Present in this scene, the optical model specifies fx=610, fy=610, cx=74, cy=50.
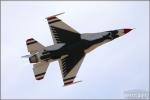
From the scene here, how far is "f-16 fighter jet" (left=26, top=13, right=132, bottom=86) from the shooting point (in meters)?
114

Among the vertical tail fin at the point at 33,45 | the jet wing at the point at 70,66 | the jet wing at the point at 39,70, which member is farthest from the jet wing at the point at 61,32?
the jet wing at the point at 39,70

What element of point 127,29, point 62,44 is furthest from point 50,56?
point 127,29

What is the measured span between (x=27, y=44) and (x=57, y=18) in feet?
25.7

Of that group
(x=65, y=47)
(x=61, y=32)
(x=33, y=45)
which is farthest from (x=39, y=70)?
(x=61, y=32)

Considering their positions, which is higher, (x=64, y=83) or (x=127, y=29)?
(x=127, y=29)

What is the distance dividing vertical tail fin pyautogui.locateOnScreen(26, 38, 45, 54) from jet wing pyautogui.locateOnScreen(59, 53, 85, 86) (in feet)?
16.5

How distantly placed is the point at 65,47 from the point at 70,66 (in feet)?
18.2

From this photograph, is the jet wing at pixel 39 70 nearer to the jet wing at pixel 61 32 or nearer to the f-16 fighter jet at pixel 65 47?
the f-16 fighter jet at pixel 65 47

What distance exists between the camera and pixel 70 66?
118 m

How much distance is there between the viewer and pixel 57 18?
118750mm

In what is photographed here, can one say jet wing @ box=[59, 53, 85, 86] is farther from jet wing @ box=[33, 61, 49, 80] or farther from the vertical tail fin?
the vertical tail fin

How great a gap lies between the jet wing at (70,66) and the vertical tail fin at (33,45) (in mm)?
5034

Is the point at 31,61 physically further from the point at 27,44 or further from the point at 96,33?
the point at 96,33

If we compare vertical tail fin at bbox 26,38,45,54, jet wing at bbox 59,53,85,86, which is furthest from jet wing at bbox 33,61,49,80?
jet wing at bbox 59,53,85,86
